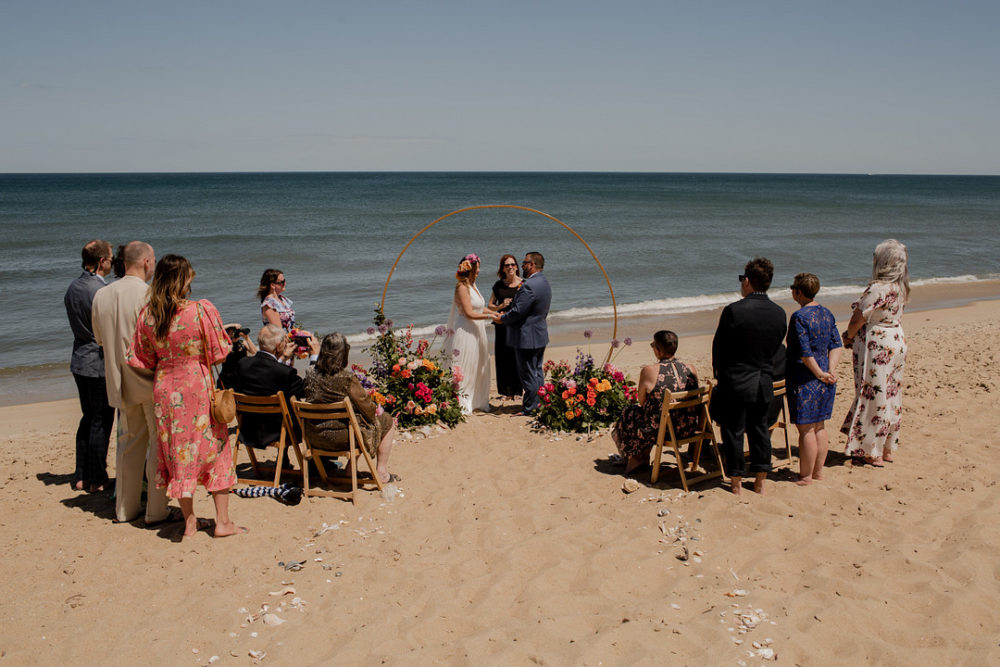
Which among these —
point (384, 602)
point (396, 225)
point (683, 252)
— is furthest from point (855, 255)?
point (384, 602)

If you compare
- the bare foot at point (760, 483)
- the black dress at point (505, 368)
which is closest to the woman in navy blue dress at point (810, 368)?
the bare foot at point (760, 483)

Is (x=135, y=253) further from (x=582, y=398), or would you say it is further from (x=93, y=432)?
(x=582, y=398)

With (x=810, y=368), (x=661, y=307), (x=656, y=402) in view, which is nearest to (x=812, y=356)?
(x=810, y=368)

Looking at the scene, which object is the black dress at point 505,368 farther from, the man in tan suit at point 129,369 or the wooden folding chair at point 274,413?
the man in tan suit at point 129,369

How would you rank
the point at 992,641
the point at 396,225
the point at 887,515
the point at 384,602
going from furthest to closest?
the point at 396,225, the point at 887,515, the point at 384,602, the point at 992,641

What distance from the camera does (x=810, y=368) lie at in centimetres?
506

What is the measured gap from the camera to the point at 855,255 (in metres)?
25.5

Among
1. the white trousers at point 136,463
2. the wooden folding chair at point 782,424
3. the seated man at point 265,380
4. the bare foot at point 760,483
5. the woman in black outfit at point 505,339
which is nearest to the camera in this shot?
the white trousers at point 136,463

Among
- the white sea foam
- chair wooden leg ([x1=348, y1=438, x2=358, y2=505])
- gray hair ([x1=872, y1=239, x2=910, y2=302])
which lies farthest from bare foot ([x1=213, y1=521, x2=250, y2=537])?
the white sea foam

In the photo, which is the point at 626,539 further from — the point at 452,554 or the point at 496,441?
the point at 496,441

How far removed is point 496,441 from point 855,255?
2326 cm

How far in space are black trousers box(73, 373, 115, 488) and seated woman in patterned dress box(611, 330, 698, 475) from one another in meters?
3.91

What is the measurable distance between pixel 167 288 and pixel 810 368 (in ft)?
14.1

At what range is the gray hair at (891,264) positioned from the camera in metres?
5.21
